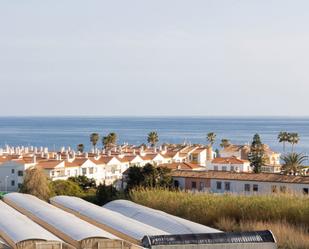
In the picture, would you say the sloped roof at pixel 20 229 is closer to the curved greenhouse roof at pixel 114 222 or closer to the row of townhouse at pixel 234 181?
the curved greenhouse roof at pixel 114 222

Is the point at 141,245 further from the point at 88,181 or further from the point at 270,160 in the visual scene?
the point at 270,160

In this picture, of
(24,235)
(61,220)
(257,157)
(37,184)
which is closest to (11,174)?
(257,157)

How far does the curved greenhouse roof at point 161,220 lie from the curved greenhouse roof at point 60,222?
63.6 inches

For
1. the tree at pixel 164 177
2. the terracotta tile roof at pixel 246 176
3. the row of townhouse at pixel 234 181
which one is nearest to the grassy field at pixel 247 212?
the tree at pixel 164 177

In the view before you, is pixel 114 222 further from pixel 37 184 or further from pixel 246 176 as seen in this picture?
pixel 246 176

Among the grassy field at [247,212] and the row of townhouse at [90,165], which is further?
the row of townhouse at [90,165]

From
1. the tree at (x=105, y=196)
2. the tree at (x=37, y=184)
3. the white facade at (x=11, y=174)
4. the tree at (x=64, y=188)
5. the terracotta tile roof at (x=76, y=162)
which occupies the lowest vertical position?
the white facade at (x=11, y=174)

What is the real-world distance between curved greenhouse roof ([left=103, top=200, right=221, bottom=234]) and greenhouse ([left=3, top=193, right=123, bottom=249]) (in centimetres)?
164

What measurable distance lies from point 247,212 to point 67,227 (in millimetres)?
5480

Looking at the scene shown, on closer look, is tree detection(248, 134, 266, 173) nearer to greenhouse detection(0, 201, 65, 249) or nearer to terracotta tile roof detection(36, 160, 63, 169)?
terracotta tile roof detection(36, 160, 63, 169)

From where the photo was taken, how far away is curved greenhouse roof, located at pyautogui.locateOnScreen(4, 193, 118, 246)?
37.4ft

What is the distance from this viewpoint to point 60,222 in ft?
42.6

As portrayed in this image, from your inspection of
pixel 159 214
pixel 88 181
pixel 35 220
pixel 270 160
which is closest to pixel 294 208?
pixel 159 214

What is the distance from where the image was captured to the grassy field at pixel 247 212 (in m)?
14.9
